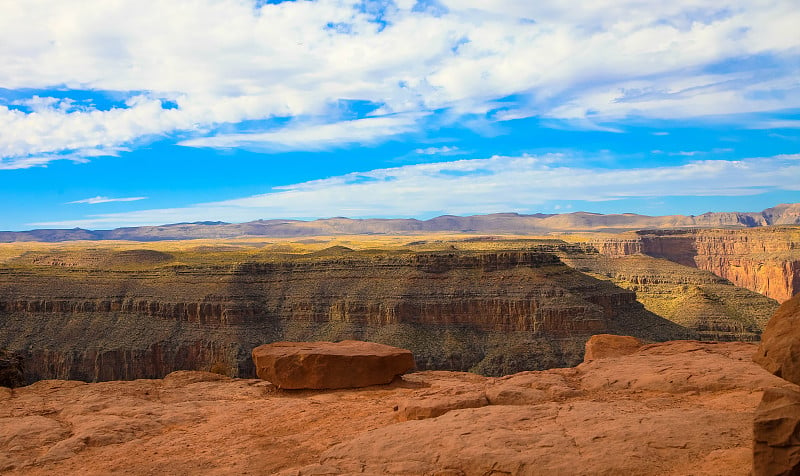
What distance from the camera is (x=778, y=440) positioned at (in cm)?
909

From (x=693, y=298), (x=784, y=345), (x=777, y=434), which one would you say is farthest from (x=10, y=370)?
(x=693, y=298)

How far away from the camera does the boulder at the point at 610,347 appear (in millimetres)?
25125

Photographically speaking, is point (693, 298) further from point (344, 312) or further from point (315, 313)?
point (315, 313)

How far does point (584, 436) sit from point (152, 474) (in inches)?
368

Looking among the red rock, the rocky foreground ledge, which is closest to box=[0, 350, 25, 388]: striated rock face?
the rocky foreground ledge

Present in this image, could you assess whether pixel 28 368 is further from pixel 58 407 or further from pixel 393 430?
pixel 393 430

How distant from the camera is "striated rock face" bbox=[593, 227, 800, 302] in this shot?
459ft

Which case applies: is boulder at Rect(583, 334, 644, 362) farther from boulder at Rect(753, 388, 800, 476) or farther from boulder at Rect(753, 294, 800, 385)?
boulder at Rect(753, 388, 800, 476)

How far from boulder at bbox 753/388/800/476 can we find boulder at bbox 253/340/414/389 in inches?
613

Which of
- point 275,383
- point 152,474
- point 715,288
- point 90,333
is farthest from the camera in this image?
point 715,288

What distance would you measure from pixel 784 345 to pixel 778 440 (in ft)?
16.5

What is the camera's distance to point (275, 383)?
78.6 feet

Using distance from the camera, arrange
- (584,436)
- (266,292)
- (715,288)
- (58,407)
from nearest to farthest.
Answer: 1. (584,436)
2. (58,407)
3. (266,292)
4. (715,288)

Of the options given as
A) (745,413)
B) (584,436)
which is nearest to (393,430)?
(584,436)
